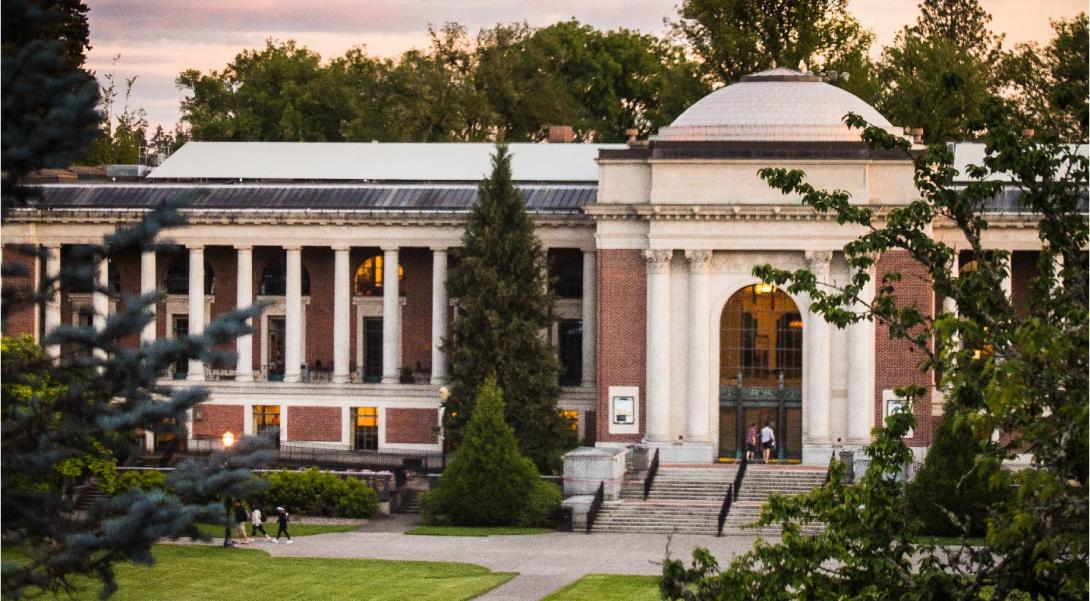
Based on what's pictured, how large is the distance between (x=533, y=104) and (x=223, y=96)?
19.4 metres

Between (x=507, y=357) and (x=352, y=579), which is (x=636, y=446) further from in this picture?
(x=352, y=579)

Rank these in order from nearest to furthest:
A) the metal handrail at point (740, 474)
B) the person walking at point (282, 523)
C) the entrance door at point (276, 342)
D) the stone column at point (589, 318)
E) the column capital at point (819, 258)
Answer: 1. the person walking at point (282, 523)
2. the metal handrail at point (740, 474)
3. the column capital at point (819, 258)
4. the stone column at point (589, 318)
5. the entrance door at point (276, 342)

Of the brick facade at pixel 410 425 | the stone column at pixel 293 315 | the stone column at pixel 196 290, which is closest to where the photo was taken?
the brick facade at pixel 410 425

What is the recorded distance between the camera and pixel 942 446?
6438cm

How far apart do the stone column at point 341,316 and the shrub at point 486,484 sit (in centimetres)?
1642

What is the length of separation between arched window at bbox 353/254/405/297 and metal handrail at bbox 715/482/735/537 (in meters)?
20.5

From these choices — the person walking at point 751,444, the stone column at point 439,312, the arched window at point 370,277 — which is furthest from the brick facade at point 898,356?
the arched window at point 370,277

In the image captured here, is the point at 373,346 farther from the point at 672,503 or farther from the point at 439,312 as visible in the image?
the point at 672,503

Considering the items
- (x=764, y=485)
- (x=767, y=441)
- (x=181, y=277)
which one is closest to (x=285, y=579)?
(x=764, y=485)

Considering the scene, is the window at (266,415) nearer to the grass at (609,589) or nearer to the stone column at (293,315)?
the stone column at (293,315)

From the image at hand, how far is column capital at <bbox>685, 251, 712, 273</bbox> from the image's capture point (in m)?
76.6

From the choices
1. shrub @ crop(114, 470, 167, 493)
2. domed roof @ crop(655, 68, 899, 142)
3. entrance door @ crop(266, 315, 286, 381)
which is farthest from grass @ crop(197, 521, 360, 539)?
entrance door @ crop(266, 315, 286, 381)

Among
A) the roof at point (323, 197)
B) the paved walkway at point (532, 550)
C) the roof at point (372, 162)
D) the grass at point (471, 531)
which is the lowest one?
the paved walkway at point (532, 550)

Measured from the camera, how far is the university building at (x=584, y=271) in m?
76.3
